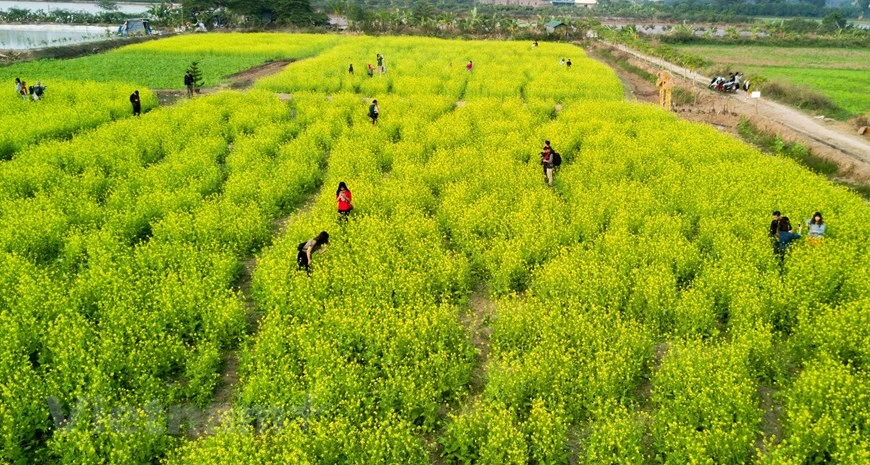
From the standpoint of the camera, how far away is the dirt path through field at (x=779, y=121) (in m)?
20.9

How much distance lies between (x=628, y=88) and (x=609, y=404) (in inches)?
1499

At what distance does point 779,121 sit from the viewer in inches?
1094

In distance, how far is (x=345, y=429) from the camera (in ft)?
23.7

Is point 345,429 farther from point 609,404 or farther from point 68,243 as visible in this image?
point 68,243

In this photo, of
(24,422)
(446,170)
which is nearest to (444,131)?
(446,170)

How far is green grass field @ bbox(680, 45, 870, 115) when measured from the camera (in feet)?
120

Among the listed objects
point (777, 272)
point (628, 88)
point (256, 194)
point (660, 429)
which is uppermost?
point (628, 88)

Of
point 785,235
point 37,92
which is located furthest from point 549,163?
point 37,92

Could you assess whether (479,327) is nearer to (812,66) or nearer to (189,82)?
(189,82)

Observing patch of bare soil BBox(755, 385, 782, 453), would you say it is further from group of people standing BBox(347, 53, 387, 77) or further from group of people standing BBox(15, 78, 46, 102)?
group of people standing BBox(347, 53, 387, 77)

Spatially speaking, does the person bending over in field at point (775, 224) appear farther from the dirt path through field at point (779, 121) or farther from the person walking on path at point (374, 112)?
the person walking on path at point (374, 112)

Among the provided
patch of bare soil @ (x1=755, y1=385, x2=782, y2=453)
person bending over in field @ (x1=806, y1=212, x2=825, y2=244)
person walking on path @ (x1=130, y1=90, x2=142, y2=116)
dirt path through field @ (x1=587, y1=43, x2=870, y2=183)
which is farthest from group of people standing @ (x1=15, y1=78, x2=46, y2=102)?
dirt path through field @ (x1=587, y1=43, x2=870, y2=183)

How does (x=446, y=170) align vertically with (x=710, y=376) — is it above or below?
above

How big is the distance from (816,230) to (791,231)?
51 cm
